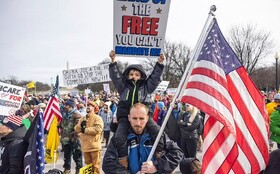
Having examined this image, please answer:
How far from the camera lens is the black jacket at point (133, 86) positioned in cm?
411

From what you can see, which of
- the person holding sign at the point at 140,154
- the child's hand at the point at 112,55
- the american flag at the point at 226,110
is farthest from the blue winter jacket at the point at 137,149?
the child's hand at the point at 112,55

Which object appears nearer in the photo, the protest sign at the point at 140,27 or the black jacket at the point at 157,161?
the black jacket at the point at 157,161

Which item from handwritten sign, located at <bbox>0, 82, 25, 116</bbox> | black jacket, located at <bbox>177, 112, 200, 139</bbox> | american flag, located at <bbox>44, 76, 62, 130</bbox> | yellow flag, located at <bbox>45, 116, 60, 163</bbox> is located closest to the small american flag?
yellow flag, located at <bbox>45, 116, 60, 163</bbox>

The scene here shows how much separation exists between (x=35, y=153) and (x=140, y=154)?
1.62m

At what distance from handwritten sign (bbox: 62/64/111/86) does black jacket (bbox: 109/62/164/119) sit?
994 centimetres

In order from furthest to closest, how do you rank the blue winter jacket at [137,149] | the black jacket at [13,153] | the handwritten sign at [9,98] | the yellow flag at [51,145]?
1. the handwritten sign at [9,98]
2. the yellow flag at [51,145]
3. the black jacket at [13,153]
4. the blue winter jacket at [137,149]

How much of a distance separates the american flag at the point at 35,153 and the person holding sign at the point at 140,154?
127 centimetres

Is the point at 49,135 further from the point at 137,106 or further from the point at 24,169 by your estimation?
the point at 137,106

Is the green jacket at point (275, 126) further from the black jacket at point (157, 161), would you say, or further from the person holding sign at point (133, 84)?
the black jacket at point (157, 161)

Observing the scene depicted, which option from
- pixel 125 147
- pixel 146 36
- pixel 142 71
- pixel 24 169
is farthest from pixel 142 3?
pixel 24 169

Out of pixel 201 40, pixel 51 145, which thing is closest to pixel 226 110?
pixel 201 40

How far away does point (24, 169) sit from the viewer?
4.12 metres

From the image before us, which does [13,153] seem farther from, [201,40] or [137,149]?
[201,40]

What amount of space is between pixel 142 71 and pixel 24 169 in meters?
2.01
